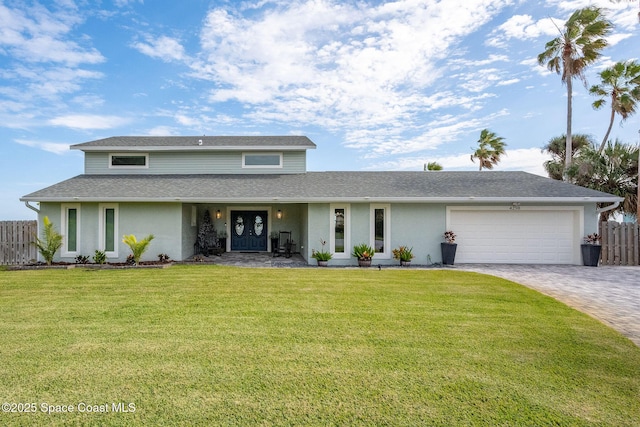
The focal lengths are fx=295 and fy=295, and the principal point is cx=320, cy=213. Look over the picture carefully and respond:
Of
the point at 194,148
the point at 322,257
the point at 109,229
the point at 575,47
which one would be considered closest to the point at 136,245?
the point at 109,229

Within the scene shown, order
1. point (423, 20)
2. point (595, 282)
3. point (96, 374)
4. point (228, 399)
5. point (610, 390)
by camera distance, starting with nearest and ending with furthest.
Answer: point (228, 399), point (610, 390), point (96, 374), point (595, 282), point (423, 20)

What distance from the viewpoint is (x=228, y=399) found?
2.97 meters

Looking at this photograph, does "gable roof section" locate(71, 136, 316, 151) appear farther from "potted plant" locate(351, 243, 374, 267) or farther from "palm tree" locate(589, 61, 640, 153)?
"palm tree" locate(589, 61, 640, 153)

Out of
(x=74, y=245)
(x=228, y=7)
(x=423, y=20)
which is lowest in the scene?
(x=74, y=245)

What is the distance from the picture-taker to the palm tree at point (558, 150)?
19.6 meters

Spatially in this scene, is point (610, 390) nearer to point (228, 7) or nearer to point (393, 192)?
point (393, 192)

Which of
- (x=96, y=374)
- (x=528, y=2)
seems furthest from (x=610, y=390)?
(x=528, y=2)

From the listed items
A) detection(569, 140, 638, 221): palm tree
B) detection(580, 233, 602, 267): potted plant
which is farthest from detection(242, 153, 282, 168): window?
detection(569, 140, 638, 221): palm tree

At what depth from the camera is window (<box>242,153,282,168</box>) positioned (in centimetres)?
1429

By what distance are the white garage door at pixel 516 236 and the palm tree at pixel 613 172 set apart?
485cm

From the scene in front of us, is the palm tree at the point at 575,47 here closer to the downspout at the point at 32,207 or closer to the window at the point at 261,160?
the window at the point at 261,160

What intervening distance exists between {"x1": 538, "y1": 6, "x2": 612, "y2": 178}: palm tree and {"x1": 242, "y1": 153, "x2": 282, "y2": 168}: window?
16082 mm

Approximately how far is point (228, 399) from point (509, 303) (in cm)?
607

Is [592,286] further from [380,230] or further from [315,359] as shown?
[315,359]
